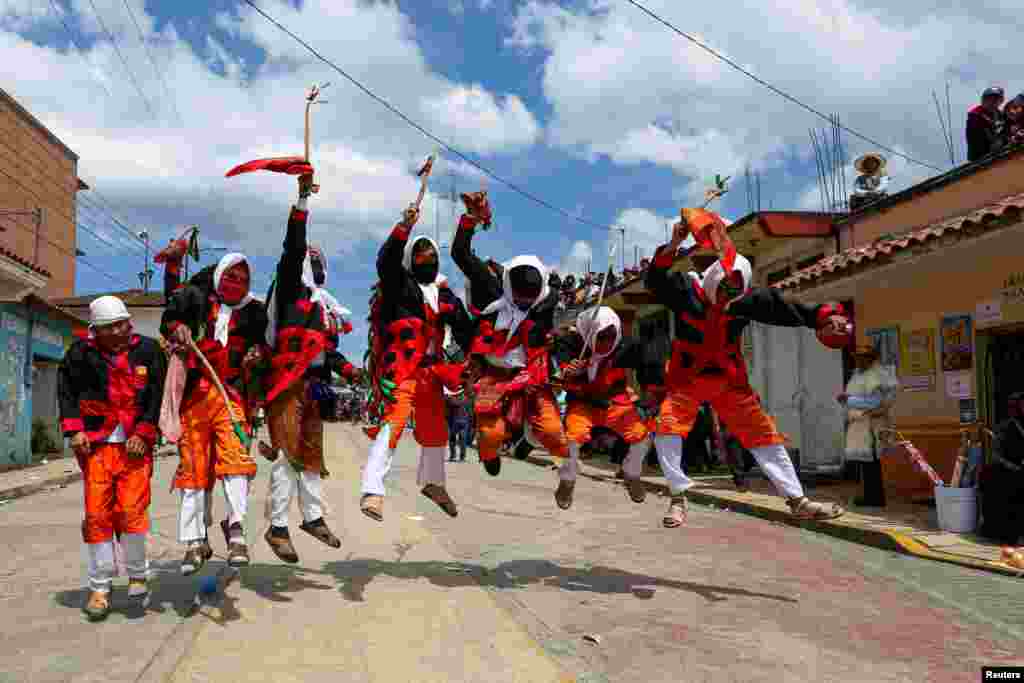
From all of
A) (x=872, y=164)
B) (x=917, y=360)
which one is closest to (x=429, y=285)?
(x=917, y=360)

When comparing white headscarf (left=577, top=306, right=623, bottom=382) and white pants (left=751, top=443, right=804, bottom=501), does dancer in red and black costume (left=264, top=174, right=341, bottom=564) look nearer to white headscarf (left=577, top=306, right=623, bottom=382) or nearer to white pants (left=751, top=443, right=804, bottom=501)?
white headscarf (left=577, top=306, right=623, bottom=382)

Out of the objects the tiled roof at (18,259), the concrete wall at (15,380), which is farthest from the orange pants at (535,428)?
the concrete wall at (15,380)

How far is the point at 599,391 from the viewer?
6949 millimetres

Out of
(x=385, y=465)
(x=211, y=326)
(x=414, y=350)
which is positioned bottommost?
(x=385, y=465)

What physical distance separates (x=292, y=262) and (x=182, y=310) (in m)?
0.81

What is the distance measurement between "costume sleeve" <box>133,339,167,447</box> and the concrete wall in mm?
16087

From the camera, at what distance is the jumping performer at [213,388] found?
224 inches

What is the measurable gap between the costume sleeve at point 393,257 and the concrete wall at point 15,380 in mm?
16660

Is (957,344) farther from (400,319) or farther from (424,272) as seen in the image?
(400,319)

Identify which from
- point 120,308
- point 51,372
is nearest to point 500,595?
point 120,308

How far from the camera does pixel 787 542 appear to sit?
9.04 metres

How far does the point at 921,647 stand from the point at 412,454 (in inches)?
823

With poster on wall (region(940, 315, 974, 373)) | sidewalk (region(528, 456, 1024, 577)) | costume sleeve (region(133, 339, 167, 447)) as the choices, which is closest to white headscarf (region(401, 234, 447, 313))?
costume sleeve (region(133, 339, 167, 447))

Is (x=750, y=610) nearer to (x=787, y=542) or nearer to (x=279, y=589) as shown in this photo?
(x=279, y=589)
